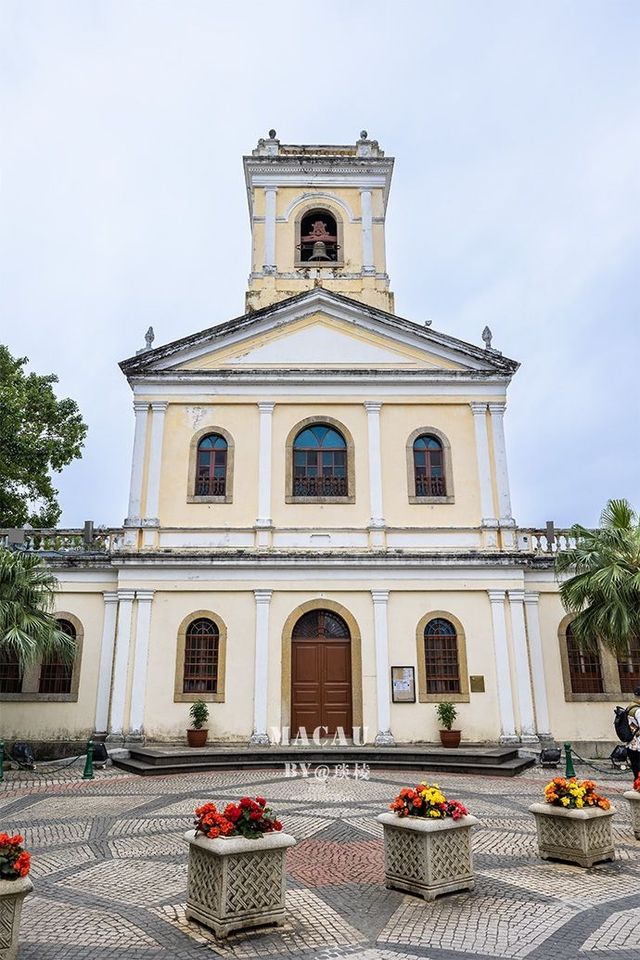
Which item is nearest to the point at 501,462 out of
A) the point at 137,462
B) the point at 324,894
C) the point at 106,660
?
the point at 137,462

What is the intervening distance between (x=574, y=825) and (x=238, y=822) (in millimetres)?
3815

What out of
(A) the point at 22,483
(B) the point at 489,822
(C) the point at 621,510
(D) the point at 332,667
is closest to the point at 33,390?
(A) the point at 22,483

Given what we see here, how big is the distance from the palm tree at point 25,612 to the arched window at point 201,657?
8.91 ft

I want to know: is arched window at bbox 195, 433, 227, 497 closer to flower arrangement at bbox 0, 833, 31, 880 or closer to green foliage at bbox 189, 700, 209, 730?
green foliage at bbox 189, 700, 209, 730

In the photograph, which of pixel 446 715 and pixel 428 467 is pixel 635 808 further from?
pixel 428 467

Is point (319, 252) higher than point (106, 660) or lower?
higher

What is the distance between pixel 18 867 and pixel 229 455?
1405cm

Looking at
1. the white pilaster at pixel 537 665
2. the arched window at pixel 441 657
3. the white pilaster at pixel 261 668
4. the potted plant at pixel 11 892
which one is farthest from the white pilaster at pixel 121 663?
the potted plant at pixel 11 892

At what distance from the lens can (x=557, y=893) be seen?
670cm

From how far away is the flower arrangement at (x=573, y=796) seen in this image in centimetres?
762

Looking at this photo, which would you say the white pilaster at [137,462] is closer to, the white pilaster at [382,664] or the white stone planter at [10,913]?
the white pilaster at [382,664]

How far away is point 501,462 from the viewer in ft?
61.1

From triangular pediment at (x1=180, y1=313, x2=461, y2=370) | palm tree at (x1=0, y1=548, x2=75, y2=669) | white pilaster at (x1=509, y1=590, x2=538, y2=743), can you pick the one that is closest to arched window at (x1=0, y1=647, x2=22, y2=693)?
palm tree at (x1=0, y1=548, x2=75, y2=669)

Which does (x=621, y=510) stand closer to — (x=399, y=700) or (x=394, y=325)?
(x=399, y=700)
